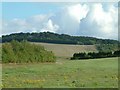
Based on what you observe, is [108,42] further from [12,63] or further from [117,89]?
[117,89]

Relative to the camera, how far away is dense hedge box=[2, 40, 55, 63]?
168 feet

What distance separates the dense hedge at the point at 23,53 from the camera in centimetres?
5109

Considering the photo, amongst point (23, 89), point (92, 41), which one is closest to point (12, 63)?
point (23, 89)

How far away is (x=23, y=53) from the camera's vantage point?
5416 cm

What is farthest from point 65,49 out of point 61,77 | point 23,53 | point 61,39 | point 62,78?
point 62,78

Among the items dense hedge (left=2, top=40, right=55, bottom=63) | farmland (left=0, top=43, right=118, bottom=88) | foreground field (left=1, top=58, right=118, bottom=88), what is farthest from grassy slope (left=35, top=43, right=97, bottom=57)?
foreground field (left=1, top=58, right=118, bottom=88)

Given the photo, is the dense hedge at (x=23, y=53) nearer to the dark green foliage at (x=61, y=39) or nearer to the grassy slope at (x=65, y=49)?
the grassy slope at (x=65, y=49)

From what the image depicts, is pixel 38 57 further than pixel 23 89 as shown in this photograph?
Yes

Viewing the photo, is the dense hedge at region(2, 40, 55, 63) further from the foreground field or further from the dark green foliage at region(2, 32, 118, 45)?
the dark green foliage at region(2, 32, 118, 45)

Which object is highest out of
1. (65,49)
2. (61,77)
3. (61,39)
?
(61,39)

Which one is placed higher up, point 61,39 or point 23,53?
point 61,39

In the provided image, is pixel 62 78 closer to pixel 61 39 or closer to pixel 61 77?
pixel 61 77

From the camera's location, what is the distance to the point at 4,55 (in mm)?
50344

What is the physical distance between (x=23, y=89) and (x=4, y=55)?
110ft
